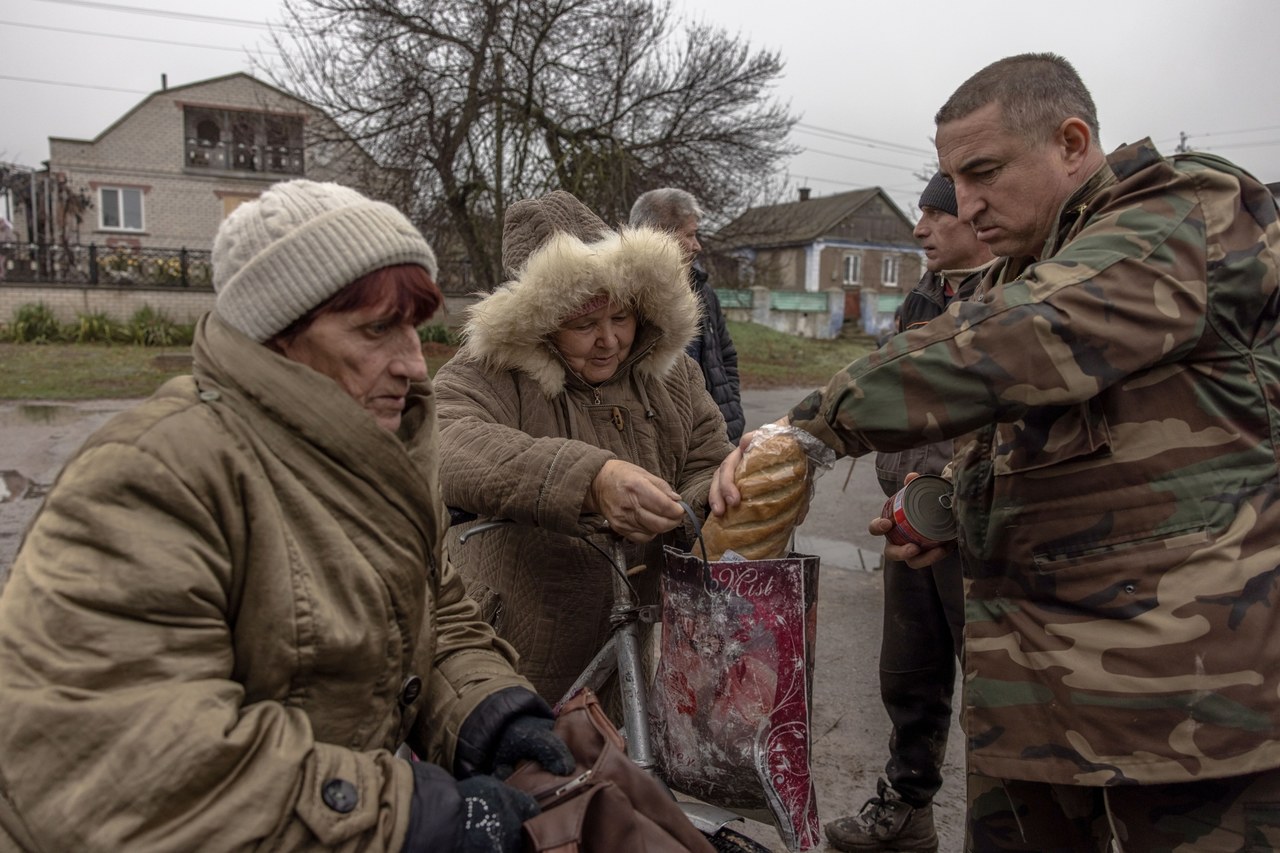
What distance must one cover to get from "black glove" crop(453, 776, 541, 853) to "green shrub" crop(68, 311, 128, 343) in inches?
883

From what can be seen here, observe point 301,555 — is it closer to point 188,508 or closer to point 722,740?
point 188,508

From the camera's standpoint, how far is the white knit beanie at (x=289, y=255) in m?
1.53

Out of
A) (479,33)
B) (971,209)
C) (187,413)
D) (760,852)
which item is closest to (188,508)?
(187,413)

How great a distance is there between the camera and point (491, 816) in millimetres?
1427

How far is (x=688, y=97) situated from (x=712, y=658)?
17405 millimetres

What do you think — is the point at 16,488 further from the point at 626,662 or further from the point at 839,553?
the point at 626,662

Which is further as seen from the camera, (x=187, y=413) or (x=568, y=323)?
(x=568, y=323)

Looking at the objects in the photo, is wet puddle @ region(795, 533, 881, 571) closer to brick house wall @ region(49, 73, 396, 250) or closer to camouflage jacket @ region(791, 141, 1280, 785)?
camouflage jacket @ region(791, 141, 1280, 785)

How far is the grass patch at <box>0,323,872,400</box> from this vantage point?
1448cm

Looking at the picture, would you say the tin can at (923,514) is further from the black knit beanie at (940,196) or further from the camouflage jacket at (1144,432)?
the black knit beanie at (940,196)

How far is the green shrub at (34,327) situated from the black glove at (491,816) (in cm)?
2240

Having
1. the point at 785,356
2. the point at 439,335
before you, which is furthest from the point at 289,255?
the point at 785,356

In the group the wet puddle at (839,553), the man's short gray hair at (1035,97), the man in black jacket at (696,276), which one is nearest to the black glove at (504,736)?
the man's short gray hair at (1035,97)

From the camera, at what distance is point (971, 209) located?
2.15m
